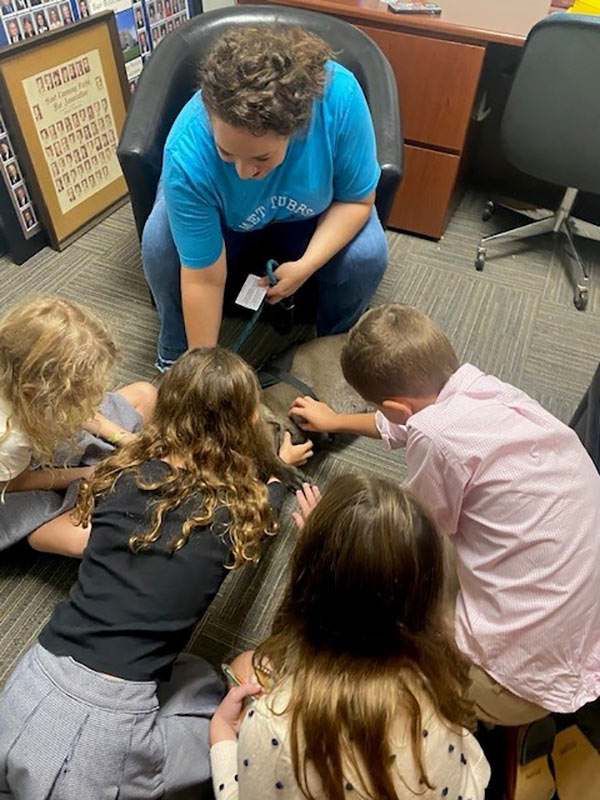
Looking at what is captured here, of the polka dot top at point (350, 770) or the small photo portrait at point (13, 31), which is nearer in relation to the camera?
the polka dot top at point (350, 770)

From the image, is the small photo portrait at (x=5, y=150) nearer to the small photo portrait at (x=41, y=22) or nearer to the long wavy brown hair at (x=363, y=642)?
the small photo portrait at (x=41, y=22)

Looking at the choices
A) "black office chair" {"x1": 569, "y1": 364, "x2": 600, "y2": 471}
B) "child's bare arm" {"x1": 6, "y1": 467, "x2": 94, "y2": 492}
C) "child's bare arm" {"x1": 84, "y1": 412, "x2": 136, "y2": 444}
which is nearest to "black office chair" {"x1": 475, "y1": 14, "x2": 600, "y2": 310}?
"black office chair" {"x1": 569, "y1": 364, "x2": 600, "y2": 471}

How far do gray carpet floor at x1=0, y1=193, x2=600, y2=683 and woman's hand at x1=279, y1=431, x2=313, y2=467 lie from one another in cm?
13

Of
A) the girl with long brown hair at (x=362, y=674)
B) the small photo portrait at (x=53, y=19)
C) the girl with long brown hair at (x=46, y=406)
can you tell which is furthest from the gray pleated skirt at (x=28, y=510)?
the small photo portrait at (x=53, y=19)

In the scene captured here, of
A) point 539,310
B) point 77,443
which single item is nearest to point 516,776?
point 77,443

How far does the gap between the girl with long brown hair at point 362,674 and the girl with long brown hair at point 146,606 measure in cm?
23

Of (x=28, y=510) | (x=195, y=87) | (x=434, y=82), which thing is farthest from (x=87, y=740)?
(x=434, y=82)

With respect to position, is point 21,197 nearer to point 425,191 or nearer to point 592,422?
point 425,191

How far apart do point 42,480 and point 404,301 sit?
1271 mm

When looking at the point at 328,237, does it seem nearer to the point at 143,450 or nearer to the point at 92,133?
the point at 143,450

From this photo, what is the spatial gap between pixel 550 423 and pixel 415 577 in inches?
13.7

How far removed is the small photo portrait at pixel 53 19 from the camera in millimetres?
1864

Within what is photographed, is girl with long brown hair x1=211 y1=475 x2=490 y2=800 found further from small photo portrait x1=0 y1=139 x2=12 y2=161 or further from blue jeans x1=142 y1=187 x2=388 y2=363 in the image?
small photo portrait x1=0 y1=139 x2=12 y2=161

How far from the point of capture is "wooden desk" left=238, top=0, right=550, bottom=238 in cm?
185
